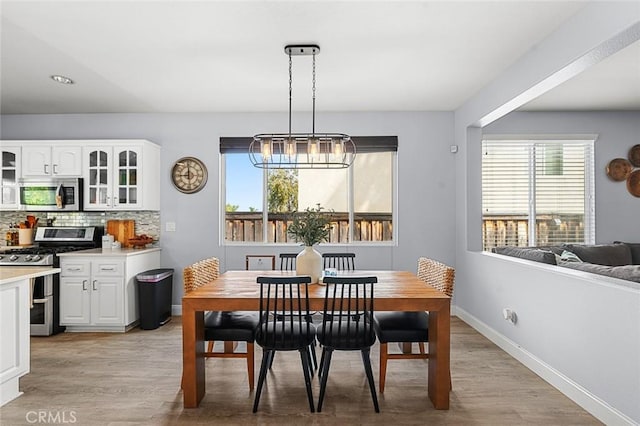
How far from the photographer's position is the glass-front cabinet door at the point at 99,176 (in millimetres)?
4844

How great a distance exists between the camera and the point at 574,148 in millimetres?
5320

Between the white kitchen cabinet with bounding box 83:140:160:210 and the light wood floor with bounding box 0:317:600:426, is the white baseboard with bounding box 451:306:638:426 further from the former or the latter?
the white kitchen cabinet with bounding box 83:140:160:210

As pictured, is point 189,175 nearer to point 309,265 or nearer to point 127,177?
point 127,177

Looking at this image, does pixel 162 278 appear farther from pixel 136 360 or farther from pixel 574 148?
pixel 574 148

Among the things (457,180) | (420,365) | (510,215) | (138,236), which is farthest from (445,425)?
(138,236)

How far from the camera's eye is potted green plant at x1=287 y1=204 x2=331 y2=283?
316cm

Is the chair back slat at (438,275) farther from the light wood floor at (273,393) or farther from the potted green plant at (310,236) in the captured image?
the potted green plant at (310,236)

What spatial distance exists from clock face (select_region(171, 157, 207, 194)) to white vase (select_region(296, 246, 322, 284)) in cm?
245

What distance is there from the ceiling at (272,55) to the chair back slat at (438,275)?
168 cm

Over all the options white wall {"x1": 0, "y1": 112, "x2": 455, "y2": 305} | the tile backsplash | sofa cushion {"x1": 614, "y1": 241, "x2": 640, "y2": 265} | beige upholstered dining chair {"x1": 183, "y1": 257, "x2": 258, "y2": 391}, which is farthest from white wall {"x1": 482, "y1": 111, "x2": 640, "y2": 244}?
the tile backsplash

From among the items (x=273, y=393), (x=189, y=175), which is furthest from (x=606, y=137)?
(x=189, y=175)

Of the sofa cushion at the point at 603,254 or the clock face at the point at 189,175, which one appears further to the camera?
the clock face at the point at 189,175

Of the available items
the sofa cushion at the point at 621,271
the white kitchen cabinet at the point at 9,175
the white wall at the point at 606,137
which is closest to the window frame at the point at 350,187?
the white wall at the point at 606,137

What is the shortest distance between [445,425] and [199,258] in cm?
360
